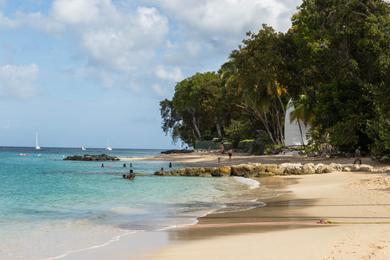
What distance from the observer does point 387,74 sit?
1470 inches

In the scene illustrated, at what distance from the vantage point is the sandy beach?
964 centimetres

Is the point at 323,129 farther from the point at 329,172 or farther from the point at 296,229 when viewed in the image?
the point at 296,229

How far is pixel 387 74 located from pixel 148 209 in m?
25.0

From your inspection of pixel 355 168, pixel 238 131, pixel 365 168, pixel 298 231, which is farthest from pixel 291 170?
pixel 238 131

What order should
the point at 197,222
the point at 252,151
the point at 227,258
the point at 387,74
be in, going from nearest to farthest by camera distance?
the point at 227,258 → the point at 197,222 → the point at 387,74 → the point at 252,151

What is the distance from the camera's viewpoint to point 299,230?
12539 millimetres

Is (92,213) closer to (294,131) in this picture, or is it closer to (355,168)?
(355,168)

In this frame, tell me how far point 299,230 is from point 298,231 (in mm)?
198

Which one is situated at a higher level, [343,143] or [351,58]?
[351,58]

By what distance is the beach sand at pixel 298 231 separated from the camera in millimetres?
9632

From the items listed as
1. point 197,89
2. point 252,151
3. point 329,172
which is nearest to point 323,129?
point 329,172

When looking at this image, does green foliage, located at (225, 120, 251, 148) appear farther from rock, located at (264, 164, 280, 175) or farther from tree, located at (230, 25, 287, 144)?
rock, located at (264, 164, 280, 175)

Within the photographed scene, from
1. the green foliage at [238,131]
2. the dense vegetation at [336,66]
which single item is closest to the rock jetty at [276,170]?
the dense vegetation at [336,66]

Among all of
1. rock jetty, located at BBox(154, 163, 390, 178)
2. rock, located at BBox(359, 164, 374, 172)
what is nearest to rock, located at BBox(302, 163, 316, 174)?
rock jetty, located at BBox(154, 163, 390, 178)
